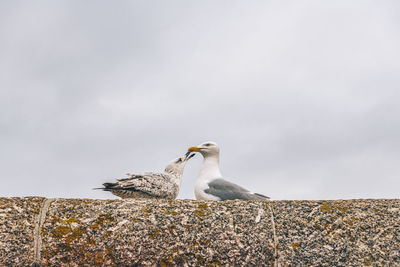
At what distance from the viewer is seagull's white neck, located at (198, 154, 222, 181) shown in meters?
7.05

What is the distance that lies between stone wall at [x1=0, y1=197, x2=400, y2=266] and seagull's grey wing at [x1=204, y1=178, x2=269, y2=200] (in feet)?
5.54

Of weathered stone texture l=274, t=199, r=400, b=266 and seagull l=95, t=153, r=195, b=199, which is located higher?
seagull l=95, t=153, r=195, b=199

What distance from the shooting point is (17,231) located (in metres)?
4.18

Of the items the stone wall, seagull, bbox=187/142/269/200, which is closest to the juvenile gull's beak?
seagull, bbox=187/142/269/200

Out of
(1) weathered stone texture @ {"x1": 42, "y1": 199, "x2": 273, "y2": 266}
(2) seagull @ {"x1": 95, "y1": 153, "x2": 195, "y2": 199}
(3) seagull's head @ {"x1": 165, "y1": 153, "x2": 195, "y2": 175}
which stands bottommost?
(1) weathered stone texture @ {"x1": 42, "y1": 199, "x2": 273, "y2": 266}

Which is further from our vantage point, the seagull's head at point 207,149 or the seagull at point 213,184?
the seagull's head at point 207,149

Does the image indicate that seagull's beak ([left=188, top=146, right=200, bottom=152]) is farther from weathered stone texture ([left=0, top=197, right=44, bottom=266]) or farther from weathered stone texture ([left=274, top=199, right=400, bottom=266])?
weathered stone texture ([left=0, top=197, right=44, bottom=266])

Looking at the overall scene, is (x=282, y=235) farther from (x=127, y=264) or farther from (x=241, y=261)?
(x=127, y=264)

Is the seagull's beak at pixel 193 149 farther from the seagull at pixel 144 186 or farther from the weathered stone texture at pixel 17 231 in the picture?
the weathered stone texture at pixel 17 231

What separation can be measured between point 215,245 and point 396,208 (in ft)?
6.17

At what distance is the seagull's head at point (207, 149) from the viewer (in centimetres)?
732

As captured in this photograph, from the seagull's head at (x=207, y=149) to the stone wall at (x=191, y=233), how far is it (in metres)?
Result: 2.67

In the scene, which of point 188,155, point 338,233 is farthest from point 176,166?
point 338,233

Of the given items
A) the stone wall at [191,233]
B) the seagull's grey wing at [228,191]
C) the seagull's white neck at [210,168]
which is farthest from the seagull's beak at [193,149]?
the stone wall at [191,233]
